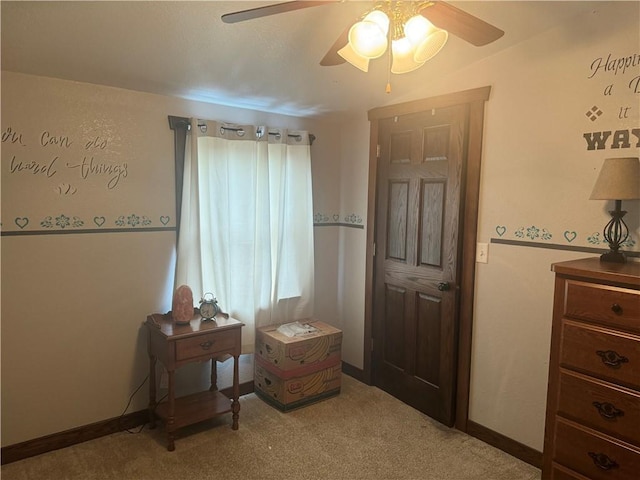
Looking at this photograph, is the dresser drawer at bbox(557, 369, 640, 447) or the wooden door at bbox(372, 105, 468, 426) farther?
the wooden door at bbox(372, 105, 468, 426)

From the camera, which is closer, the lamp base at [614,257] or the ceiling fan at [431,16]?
the ceiling fan at [431,16]

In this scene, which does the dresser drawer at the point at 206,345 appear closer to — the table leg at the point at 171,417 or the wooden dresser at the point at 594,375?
the table leg at the point at 171,417

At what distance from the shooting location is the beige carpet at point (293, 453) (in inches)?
90.1

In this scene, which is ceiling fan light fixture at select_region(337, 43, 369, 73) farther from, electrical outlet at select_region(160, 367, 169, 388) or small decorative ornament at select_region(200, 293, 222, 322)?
electrical outlet at select_region(160, 367, 169, 388)

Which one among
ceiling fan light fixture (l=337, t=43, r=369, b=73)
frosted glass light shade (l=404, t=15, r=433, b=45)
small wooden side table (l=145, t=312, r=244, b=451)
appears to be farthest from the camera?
small wooden side table (l=145, t=312, r=244, b=451)

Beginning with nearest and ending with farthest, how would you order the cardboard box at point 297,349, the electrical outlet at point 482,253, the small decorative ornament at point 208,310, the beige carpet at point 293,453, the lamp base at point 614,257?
the lamp base at point 614,257 < the beige carpet at point 293,453 < the electrical outlet at point 482,253 < the small decorative ornament at point 208,310 < the cardboard box at point 297,349

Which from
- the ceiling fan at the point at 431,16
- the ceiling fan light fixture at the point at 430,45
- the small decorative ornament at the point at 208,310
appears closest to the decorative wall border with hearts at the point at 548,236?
the ceiling fan at the point at 431,16

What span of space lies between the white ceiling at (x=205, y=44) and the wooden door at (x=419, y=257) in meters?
0.39

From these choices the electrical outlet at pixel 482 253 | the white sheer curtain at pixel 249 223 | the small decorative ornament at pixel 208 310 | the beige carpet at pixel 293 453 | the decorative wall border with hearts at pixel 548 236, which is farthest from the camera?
the white sheer curtain at pixel 249 223

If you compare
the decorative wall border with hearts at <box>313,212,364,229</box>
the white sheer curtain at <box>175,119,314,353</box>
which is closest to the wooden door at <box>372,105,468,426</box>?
the decorative wall border with hearts at <box>313,212,364,229</box>

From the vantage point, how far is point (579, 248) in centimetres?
216

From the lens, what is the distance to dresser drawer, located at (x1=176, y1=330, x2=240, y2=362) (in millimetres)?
2467

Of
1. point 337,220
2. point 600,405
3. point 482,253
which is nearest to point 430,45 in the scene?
point 482,253

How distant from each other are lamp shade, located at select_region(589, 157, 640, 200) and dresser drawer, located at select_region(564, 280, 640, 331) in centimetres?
42
